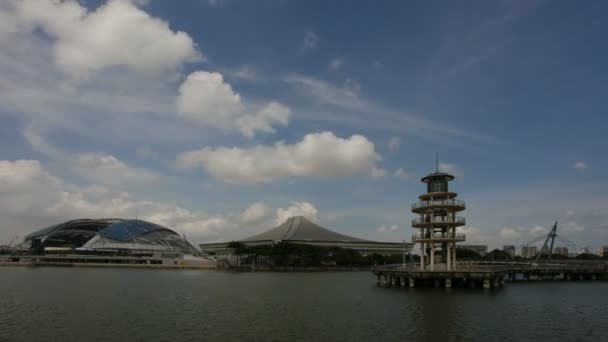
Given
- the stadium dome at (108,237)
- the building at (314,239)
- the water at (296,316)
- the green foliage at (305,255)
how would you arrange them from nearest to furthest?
the water at (296,316), the green foliage at (305,255), the stadium dome at (108,237), the building at (314,239)

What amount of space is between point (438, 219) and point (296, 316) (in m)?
32.7

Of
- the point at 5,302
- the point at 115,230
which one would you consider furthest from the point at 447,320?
the point at 115,230

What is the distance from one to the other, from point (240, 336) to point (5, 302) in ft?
83.9

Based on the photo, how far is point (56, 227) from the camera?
577 feet

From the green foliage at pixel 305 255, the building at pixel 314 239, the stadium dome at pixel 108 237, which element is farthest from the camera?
the building at pixel 314 239

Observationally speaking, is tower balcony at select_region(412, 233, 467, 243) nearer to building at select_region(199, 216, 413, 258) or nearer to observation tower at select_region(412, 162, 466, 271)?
observation tower at select_region(412, 162, 466, 271)

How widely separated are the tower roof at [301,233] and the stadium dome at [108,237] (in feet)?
99.8

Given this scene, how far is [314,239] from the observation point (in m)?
167

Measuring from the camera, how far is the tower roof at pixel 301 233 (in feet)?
550

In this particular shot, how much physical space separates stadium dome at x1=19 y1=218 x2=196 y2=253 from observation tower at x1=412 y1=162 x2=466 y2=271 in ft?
378

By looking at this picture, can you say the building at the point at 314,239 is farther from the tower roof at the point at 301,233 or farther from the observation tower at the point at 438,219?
the observation tower at the point at 438,219

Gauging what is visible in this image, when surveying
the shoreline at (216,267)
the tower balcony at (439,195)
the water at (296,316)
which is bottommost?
the shoreline at (216,267)

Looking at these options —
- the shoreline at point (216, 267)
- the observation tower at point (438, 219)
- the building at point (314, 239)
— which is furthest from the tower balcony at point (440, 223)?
the building at point (314, 239)

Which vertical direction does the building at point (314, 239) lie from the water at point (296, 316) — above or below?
above
